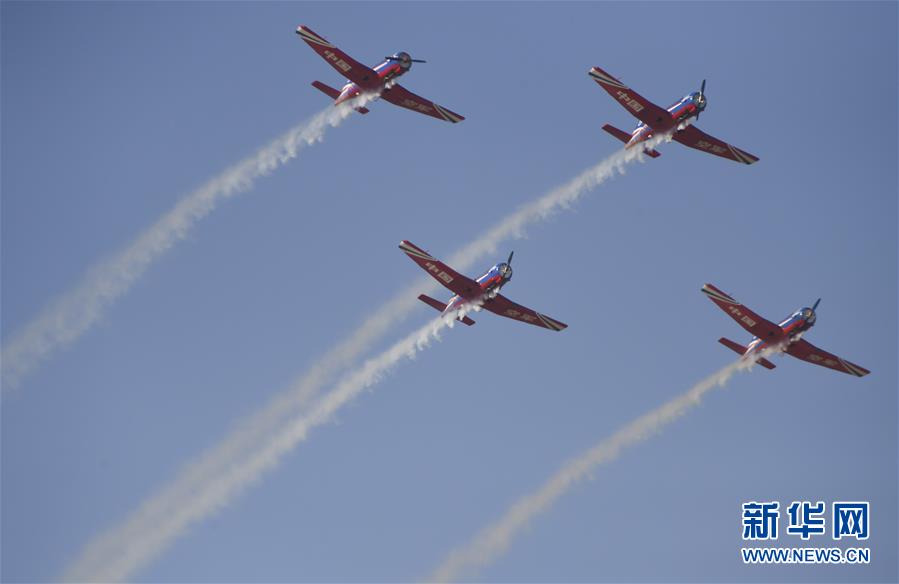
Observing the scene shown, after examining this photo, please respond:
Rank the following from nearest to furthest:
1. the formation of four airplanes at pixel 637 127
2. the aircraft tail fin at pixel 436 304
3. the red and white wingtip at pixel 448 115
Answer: the aircraft tail fin at pixel 436 304
the formation of four airplanes at pixel 637 127
the red and white wingtip at pixel 448 115

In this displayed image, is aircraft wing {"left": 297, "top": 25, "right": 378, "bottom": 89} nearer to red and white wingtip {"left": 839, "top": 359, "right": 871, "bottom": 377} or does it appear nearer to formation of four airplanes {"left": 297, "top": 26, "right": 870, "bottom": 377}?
formation of four airplanes {"left": 297, "top": 26, "right": 870, "bottom": 377}

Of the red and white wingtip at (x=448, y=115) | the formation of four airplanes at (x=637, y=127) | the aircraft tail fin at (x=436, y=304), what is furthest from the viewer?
the red and white wingtip at (x=448, y=115)

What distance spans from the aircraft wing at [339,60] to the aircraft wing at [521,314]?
1458 cm

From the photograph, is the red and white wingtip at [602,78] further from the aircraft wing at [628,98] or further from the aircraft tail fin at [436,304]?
the aircraft tail fin at [436,304]

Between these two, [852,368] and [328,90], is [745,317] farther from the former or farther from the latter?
[328,90]

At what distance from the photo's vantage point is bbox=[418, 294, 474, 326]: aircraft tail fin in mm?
90188

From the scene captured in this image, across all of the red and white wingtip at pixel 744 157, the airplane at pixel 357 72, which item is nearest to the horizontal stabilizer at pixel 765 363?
the red and white wingtip at pixel 744 157

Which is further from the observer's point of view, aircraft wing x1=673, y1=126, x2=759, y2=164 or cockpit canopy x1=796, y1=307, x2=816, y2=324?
aircraft wing x1=673, y1=126, x2=759, y2=164

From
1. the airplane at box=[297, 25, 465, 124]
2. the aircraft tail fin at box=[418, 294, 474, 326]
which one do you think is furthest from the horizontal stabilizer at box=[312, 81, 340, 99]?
the aircraft tail fin at box=[418, 294, 474, 326]

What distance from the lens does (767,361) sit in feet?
314

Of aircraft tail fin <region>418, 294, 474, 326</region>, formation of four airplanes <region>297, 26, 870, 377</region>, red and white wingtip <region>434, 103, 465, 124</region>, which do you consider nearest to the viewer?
aircraft tail fin <region>418, 294, 474, 326</region>

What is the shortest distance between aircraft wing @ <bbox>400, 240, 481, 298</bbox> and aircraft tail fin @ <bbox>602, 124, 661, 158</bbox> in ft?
44.2

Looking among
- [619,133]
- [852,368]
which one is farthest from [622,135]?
[852,368]

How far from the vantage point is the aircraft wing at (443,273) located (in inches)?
3588
